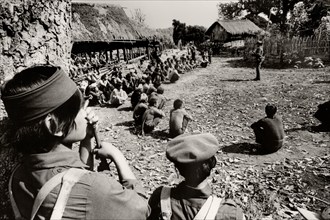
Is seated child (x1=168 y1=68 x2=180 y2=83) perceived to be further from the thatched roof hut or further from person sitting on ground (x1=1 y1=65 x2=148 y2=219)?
the thatched roof hut

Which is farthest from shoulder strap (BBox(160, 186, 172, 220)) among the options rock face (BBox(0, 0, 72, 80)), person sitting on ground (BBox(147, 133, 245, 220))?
rock face (BBox(0, 0, 72, 80))

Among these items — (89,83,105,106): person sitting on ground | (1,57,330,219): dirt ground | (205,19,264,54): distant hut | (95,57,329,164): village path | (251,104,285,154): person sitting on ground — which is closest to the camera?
(1,57,330,219): dirt ground

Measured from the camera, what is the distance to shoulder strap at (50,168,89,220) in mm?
1389

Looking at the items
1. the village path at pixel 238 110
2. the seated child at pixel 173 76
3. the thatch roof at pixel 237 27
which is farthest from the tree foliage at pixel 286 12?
the seated child at pixel 173 76

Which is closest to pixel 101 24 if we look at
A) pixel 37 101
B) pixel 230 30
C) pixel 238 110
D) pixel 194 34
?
pixel 238 110

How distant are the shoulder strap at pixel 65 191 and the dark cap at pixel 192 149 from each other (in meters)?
1.28

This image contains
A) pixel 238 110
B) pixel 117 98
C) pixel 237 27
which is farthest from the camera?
pixel 237 27

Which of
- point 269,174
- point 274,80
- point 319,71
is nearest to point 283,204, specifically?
point 269,174

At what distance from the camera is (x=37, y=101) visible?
1.49 meters

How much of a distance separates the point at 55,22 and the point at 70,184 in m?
1.79

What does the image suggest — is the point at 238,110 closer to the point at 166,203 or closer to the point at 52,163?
the point at 166,203

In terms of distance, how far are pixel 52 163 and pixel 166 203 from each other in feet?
4.59

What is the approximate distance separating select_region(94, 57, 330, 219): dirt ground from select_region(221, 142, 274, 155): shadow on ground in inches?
1.1

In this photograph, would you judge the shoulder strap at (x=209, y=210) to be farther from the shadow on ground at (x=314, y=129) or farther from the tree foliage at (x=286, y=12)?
the tree foliage at (x=286, y=12)
